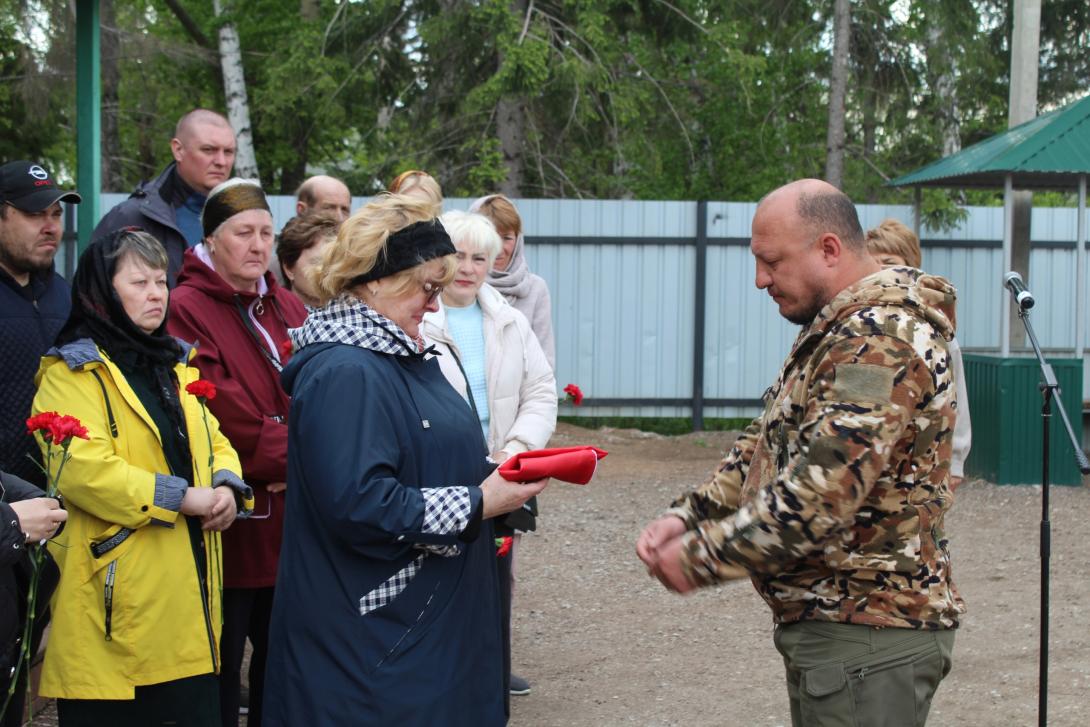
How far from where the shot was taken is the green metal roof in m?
10.5

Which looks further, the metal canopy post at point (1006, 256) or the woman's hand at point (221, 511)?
the metal canopy post at point (1006, 256)

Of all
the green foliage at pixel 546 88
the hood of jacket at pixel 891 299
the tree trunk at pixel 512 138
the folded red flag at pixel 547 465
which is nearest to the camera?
the hood of jacket at pixel 891 299

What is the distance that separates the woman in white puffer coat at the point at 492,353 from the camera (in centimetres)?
463

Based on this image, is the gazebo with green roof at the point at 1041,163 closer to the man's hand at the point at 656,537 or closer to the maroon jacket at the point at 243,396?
the maroon jacket at the point at 243,396

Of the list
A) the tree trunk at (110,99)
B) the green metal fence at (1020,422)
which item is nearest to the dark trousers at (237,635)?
the green metal fence at (1020,422)

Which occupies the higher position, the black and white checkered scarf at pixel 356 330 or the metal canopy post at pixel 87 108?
the metal canopy post at pixel 87 108

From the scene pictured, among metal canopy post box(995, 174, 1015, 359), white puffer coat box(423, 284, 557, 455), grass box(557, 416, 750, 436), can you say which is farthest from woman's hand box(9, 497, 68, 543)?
grass box(557, 416, 750, 436)

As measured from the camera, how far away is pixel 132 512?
3.65m

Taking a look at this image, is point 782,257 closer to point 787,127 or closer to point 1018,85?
point 1018,85

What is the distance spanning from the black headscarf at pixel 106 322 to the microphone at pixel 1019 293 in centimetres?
301

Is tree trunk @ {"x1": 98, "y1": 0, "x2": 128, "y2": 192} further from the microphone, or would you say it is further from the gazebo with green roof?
the microphone

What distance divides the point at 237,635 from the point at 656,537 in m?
1.82

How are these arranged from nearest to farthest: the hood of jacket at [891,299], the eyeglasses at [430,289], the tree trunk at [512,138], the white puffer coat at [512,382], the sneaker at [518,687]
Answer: the hood of jacket at [891,299] < the eyeglasses at [430,289] < the white puffer coat at [512,382] < the sneaker at [518,687] < the tree trunk at [512,138]

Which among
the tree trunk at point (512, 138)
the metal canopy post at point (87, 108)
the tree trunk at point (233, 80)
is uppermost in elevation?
the tree trunk at point (233, 80)
